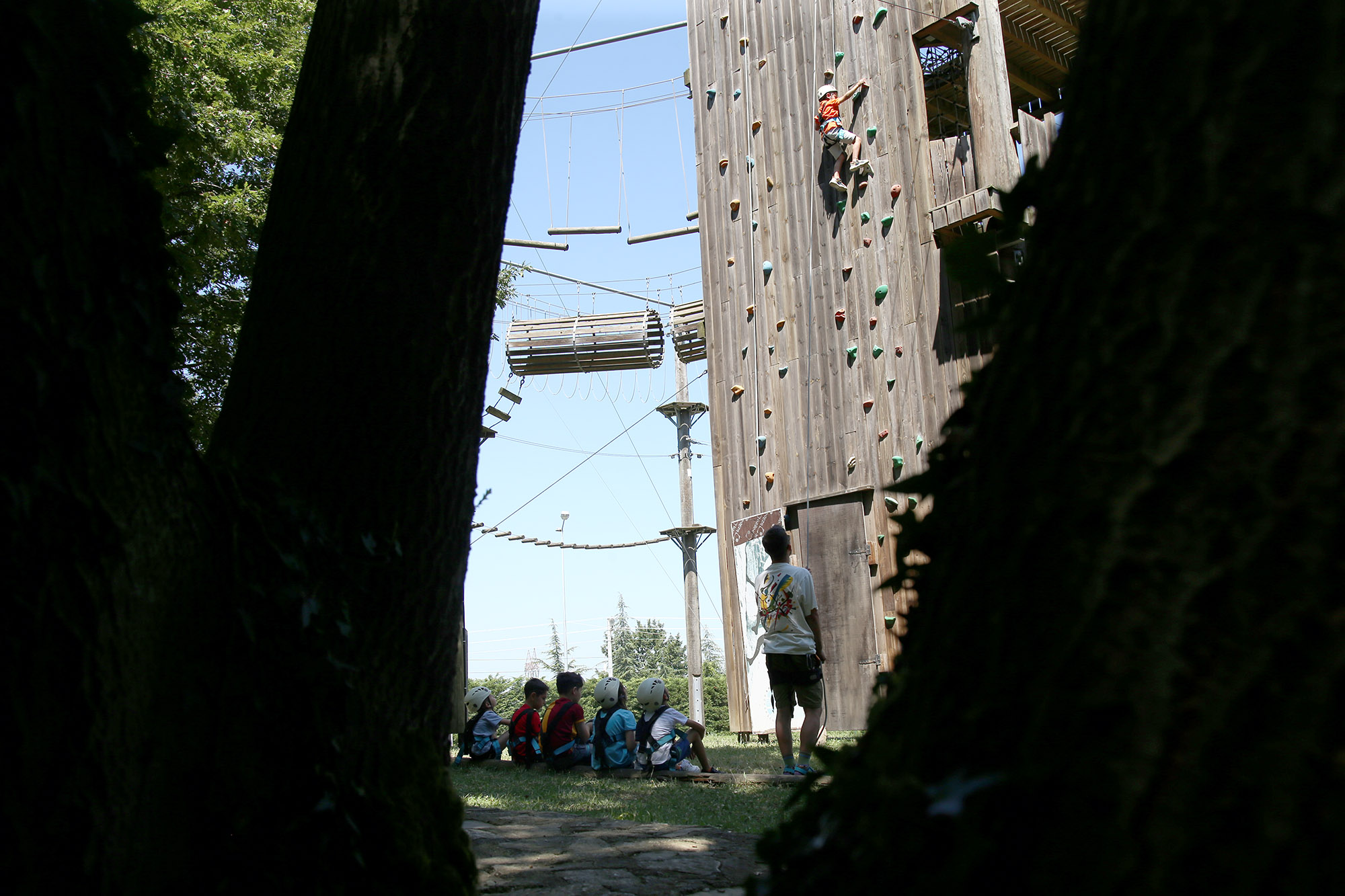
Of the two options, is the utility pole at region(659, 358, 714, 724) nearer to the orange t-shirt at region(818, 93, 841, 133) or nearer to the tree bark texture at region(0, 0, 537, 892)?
the orange t-shirt at region(818, 93, 841, 133)

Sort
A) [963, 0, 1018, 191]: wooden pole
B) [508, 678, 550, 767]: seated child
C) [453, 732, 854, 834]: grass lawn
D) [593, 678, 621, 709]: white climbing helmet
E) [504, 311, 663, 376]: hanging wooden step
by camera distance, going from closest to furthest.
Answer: [453, 732, 854, 834]: grass lawn < [593, 678, 621, 709]: white climbing helmet < [508, 678, 550, 767]: seated child < [963, 0, 1018, 191]: wooden pole < [504, 311, 663, 376]: hanging wooden step

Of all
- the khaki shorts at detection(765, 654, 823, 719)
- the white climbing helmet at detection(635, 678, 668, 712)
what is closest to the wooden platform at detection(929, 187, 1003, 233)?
the khaki shorts at detection(765, 654, 823, 719)

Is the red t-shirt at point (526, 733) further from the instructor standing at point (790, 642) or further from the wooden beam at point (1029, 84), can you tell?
the wooden beam at point (1029, 84)

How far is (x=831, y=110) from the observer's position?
11594 millimetres

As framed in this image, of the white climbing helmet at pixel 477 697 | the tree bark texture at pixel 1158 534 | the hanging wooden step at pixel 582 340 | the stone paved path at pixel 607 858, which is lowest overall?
the stone paved path at pixel 607 858

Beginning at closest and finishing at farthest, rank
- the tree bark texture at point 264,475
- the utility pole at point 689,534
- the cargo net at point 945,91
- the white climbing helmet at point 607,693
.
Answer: the tree bark texture at point 264,475 → the white climbing helmet at point 607,693 → the cargo net at point 945,91 → the utility pole at point 689,534

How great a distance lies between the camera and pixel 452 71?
7.79 feet

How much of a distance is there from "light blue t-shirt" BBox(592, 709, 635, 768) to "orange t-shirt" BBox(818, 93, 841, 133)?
6923mm

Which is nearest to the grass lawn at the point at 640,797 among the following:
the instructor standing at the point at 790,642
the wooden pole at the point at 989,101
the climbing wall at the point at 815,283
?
the instructor standing at the point at 790,642

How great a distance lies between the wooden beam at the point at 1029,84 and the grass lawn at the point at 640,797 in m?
10.6

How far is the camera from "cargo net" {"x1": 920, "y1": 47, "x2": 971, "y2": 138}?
13.9m

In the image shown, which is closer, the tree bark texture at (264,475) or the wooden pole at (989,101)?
the tree bark texture at (264,475)

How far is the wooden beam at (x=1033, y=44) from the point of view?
43.1 feet

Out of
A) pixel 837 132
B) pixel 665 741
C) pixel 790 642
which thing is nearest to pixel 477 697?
pixel 665 741
